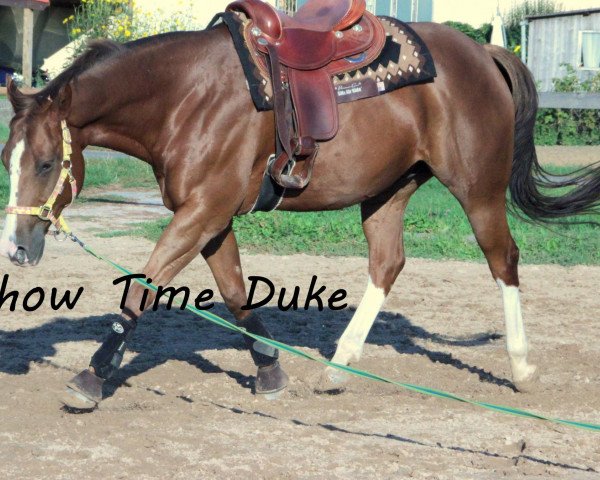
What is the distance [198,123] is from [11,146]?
0.90 metres

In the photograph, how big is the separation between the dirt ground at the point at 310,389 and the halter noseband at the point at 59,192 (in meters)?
0.97

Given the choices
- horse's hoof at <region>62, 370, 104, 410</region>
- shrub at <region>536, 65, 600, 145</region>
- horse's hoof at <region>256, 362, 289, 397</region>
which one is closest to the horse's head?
horse's hoof at <region>62, 370, 104, 410</region>

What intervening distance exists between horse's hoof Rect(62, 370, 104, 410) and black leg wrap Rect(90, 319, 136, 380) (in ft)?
0.17

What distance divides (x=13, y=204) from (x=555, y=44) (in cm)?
2217

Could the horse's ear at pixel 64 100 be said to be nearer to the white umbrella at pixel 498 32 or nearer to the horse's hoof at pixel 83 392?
the horse's hoof at pixel 83 392

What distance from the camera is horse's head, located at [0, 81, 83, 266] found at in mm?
4414

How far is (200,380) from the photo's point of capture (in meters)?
5.46

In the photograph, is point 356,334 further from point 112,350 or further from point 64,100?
point 64,100

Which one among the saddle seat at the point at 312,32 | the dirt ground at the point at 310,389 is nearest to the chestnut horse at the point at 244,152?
the saddle seat at the point at 312,32

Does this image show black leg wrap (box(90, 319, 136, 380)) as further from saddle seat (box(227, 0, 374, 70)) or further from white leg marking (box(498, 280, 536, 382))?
white leg marking (box(498, 280, 536, 382))

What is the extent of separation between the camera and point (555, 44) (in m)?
24.6

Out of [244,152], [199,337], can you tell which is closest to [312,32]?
[244,152]

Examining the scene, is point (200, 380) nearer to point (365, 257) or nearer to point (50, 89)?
point (50, 89)

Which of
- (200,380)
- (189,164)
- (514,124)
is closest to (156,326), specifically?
(200,380)
